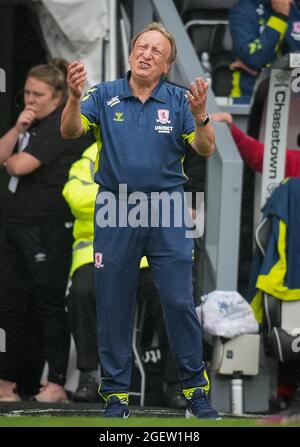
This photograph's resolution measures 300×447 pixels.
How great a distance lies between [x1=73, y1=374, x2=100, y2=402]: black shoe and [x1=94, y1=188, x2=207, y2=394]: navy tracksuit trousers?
170 cm

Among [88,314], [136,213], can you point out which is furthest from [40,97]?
[136,213]

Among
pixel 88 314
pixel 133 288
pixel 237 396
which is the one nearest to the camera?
pixel 133 288

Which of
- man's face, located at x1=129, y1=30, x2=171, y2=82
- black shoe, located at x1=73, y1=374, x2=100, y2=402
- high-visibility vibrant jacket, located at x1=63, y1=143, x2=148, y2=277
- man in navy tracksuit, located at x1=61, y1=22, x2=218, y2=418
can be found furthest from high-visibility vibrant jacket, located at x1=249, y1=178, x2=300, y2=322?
man's face, located at x1=129, y1=30, x2=171, y2=82

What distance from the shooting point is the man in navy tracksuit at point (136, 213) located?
6879 mm

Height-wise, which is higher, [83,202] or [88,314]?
[83,202]

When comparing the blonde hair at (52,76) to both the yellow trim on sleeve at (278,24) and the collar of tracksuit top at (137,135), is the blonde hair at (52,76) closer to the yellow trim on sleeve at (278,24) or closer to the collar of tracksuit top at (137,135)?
the yellow trim on sleeve at (278,24)

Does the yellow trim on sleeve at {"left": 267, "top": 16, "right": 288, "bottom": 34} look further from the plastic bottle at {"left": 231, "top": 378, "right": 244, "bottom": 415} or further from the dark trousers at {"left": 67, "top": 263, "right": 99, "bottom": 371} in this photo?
the plastic bottle at {"left": 231, "top": 378, "right": 244, "bottom": 415}

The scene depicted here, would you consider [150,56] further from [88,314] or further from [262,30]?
[262,30]

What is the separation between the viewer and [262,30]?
31.4ft

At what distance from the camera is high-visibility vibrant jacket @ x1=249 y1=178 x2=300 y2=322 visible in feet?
28.1

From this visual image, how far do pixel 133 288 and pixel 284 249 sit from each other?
1.87 meters

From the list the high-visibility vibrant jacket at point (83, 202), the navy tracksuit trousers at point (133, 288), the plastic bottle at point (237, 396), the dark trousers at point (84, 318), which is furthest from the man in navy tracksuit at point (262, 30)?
the navy tracksuit trousers at point (133, 288)
